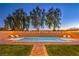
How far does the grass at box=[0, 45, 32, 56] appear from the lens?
4379 mm

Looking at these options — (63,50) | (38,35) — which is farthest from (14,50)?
(63,50)

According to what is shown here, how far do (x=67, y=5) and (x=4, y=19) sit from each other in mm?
1112

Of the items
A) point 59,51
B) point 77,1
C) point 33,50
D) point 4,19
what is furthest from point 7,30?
point 77,1

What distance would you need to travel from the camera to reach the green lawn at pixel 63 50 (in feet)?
14.3

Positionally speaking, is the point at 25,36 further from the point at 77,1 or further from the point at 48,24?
the point at 77,1

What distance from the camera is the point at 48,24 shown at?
14.7ft

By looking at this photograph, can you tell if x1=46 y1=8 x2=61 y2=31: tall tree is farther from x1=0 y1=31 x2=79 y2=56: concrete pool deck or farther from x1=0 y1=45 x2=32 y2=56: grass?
x1=0 y1=45 x2=32 y2=56: grass

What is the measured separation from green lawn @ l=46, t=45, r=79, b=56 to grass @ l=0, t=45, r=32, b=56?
1.19 feet

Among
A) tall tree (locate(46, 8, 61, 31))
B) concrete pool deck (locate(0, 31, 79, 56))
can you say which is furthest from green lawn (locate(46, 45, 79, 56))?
tall tree (locate(46, 8, 61, 31))

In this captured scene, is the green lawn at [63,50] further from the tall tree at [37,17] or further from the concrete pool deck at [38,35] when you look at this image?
the tall tree at [37,17]

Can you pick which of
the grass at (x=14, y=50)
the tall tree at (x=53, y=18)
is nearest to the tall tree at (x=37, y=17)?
the tall tree at (x=53, y=18)

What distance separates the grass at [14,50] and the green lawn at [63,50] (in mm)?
362

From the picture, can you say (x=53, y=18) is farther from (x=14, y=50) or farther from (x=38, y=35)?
(x=14, y=50)

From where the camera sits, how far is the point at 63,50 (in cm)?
439
